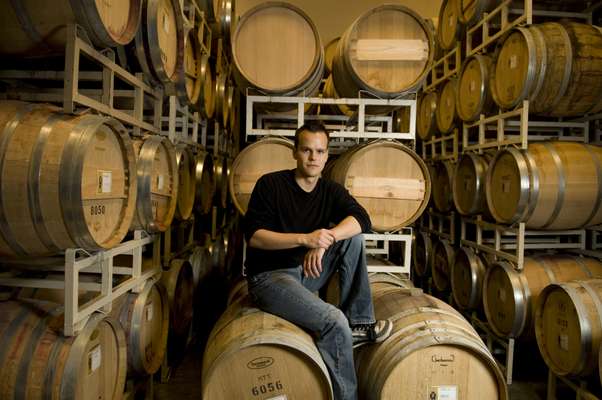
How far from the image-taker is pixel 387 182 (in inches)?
155

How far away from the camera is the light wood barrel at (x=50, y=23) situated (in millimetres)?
2307

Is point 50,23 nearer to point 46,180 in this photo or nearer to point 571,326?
point 46,180

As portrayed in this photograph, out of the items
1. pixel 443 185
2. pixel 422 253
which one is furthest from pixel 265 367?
pixel 422 253

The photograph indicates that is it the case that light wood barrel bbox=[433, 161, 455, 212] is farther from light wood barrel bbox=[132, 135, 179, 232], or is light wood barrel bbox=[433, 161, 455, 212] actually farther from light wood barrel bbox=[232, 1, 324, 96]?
light wood barrel bbox=[132, 135, 179, 232]

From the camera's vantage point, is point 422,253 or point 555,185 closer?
point 555,185

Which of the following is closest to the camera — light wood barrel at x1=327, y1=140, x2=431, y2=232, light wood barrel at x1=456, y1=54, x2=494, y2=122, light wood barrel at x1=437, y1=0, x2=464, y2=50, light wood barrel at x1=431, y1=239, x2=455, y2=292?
light wood barrel at x1=327, y1=140, x2=431, y2=232

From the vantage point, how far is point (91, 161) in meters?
2.35

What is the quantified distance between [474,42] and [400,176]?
2853 mm

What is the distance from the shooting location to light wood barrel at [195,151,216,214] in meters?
4.71

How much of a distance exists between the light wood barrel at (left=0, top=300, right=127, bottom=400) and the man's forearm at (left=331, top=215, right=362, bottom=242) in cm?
144

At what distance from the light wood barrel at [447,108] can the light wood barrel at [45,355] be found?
4862 millimetres

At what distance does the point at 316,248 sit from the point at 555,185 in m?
2.53

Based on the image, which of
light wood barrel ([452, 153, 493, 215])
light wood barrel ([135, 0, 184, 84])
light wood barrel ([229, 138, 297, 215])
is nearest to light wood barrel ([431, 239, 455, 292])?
light wood barrel ([452, 153, 493, 215])

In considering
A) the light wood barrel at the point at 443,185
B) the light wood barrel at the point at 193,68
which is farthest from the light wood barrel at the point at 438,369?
the light wood barrel at the point at 443,185
